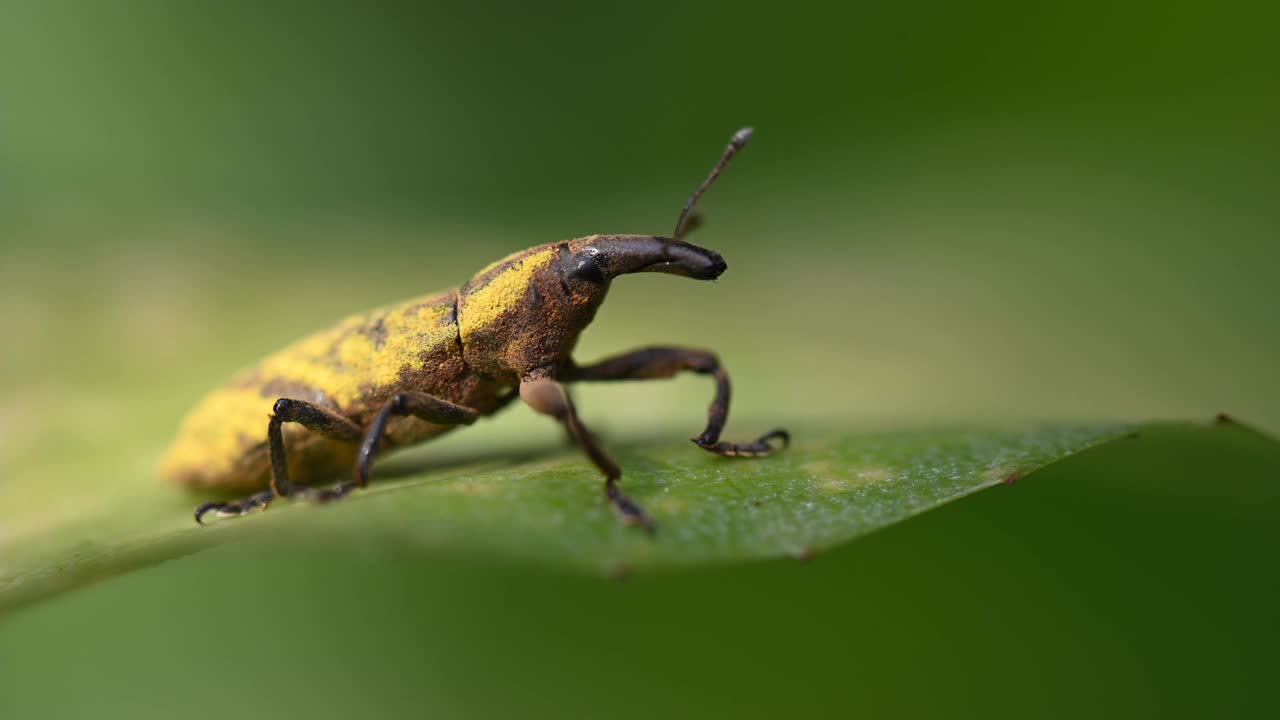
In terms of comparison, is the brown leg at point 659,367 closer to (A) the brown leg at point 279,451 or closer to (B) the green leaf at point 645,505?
(B) the green leaf at point 645,505

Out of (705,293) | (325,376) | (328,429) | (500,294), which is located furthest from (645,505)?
(705,293)

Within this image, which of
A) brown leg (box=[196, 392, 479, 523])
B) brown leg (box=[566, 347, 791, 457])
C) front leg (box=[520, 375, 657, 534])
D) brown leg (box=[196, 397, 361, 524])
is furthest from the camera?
brown leg (box=[566, 347, 791, 457])

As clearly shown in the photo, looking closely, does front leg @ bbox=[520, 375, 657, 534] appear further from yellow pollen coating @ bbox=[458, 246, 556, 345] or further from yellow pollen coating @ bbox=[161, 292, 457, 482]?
yellow pollen coating @ bbox=[161, 292, 457, 482]

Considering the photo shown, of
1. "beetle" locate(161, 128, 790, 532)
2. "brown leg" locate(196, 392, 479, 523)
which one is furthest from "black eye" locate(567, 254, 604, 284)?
"brown leg" locate(196, 392, 479, 523)

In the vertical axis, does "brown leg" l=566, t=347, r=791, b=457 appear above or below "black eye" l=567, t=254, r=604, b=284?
below

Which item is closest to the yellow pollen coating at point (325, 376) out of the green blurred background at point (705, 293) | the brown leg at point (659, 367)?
the green blurred background at point (705, 293)

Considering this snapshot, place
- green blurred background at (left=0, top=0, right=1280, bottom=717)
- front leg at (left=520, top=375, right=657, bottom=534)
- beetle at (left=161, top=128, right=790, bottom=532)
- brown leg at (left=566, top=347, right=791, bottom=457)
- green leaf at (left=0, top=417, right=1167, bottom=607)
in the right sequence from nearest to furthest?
green leaf at (left=0, top=417, right=1167, bottom=607), front leg at (left=520, top=375, right=657, bottom=534), green blurred background at (left=0, top=0, right=1280, bottom=717), beetle at (left=161, top=128, right=790, bottom=532), brown leg at (left=566, top=347, right=791, bottom=457)
